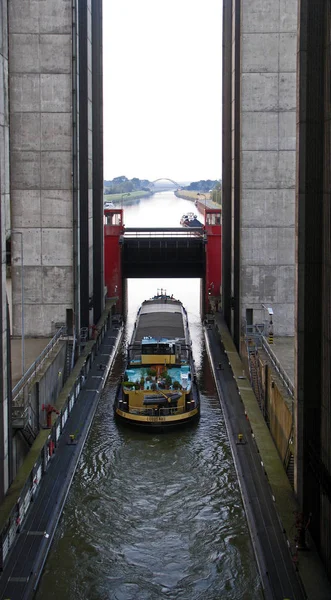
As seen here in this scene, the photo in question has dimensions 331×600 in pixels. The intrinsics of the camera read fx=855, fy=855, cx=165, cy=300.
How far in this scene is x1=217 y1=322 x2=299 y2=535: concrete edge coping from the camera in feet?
67.4

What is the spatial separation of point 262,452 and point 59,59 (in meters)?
19.2

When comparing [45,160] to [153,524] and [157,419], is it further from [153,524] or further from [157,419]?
[153,524]

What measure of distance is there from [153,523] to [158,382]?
349 inches

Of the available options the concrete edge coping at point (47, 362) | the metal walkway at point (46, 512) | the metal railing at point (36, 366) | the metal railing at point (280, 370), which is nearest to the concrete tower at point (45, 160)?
the metal railing at point (36, 366)

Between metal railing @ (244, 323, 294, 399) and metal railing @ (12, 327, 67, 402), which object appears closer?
metal railing @ (12, 327, 67, 402)

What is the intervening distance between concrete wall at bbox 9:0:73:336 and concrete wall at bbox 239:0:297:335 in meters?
7.91

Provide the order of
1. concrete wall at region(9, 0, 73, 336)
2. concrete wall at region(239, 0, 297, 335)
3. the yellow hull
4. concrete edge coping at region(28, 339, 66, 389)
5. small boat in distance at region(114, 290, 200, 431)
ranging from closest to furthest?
concrete edge coping at region(28, 339, 66, 389), the yellow hull, small boat in distance at region(114, 290, 200, 431), concrete wall at region(9, 0, 73, 336), concrete wall at region(239, 0, 297, 335)

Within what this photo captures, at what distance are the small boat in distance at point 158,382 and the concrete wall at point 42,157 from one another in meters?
4.41

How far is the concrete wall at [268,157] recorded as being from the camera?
37156 millimetres

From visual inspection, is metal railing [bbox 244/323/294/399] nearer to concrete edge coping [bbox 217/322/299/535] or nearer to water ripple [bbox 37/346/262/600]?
concrete edge coping [bbox 217/322/299/535]

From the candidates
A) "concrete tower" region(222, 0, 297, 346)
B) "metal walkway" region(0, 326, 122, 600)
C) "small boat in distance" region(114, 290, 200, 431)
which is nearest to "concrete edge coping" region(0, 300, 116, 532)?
"metal walkway" region(0, 326, 122, 600)

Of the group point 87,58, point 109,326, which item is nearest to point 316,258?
point 87,58

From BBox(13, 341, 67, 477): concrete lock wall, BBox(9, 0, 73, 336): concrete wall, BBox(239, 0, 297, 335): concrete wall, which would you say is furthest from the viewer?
BBox(239, 0, 297, 335): concrete wall

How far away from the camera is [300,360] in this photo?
19.2 metres
